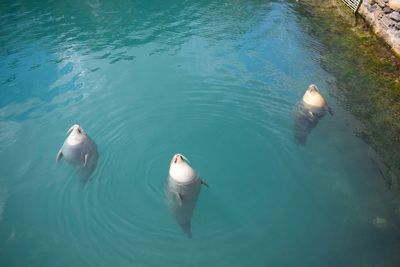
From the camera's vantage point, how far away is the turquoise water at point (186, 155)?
18.2 ft

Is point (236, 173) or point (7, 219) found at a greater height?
point (236, 173)

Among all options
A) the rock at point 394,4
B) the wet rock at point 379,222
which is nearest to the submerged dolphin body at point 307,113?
the wet rock at point 379,222

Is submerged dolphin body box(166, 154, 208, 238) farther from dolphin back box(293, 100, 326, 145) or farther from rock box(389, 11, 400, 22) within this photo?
rock box(389, 11, 400, 22)

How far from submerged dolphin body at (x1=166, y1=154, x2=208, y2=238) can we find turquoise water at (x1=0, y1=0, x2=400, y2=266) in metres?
0.28

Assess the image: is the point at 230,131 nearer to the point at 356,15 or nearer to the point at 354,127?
the point at 354,127

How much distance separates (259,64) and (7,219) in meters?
7.98

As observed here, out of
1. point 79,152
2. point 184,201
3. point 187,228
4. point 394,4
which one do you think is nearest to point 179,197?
point 184,201

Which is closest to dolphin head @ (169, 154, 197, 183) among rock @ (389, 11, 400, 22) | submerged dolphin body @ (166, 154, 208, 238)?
submerged dolphin body @ (166, 154, 208, 238)

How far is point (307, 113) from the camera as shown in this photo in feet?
24.7

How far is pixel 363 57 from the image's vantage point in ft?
33.8

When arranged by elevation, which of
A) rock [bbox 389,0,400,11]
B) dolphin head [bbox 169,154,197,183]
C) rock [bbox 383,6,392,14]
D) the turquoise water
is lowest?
the turquoise water

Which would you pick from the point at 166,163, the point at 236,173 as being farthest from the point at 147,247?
the point at 236,173

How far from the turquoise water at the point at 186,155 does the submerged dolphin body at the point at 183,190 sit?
0.28 m

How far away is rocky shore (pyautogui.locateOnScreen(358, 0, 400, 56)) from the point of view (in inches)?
406
